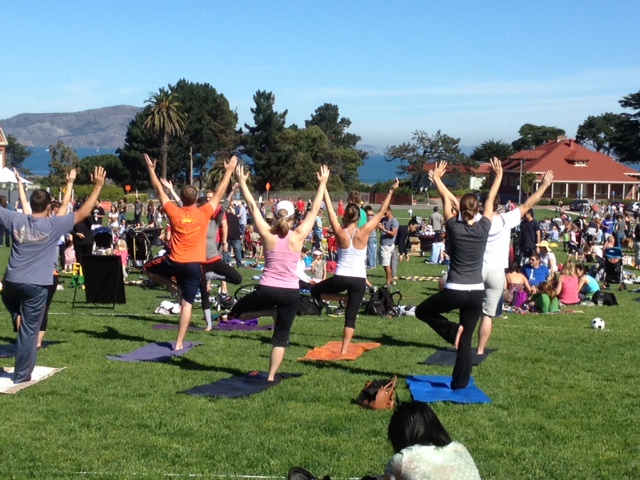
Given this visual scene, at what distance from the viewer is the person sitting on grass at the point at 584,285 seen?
57.4ft

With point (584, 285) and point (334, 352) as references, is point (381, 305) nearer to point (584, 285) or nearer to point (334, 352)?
point (334, 352)

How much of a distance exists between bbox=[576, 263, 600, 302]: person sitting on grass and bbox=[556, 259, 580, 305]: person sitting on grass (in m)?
0.60

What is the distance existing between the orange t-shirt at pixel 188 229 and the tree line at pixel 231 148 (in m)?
76.2

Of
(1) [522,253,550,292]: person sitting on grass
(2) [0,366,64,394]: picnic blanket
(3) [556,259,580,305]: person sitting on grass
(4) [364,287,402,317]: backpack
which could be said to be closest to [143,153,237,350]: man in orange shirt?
(2) [0,366,64,394]: picnic blanket

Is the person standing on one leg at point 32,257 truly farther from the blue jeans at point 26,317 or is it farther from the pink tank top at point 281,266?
the pink tank top at point 281,266

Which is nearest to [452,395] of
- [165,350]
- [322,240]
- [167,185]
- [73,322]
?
[165,350]

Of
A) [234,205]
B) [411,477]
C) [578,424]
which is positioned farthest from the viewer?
[234,205]

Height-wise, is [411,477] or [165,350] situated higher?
[411,477]

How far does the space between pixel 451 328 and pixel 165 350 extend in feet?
12.0

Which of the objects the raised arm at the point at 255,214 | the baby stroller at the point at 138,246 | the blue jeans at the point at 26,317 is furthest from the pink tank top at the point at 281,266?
the baby stroller at the point at 138,246

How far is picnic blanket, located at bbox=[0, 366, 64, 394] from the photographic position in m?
8.58

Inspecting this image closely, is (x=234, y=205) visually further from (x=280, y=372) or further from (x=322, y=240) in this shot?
(x=280, y=372)

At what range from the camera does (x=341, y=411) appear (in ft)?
26.2

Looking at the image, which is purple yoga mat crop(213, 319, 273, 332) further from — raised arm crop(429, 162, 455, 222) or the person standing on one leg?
raised arm crop(429, 162, 455, 222)
